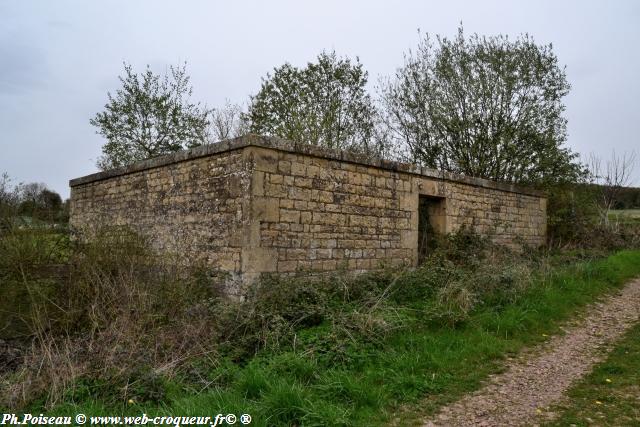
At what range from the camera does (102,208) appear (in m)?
11.0

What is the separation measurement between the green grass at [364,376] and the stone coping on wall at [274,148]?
3.13 metres

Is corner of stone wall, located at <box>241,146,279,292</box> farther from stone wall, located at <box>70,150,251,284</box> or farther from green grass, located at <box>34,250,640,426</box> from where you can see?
green grass, located at <box>34,250,640,426</box>

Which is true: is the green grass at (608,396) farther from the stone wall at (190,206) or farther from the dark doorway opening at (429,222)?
the dark doorway opening at (429,222)

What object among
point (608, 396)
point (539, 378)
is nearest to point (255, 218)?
point (539, 378)

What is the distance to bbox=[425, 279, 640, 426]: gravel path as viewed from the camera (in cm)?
382

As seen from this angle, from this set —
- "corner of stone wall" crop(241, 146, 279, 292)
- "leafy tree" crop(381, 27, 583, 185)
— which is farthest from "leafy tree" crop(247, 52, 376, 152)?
"corner of stone wall" crop(241, 146, 279, 292)

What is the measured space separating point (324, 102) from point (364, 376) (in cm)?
1488

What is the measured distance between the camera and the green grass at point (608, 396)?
12.1 feet

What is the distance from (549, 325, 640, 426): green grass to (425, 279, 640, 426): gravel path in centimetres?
12

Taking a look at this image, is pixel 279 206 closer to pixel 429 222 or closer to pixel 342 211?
pixel 342 211

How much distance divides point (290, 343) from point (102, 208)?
24.7ft

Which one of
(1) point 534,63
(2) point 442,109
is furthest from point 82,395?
(1) point 534,63

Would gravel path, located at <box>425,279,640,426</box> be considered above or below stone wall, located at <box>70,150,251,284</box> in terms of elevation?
below

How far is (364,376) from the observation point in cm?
444
